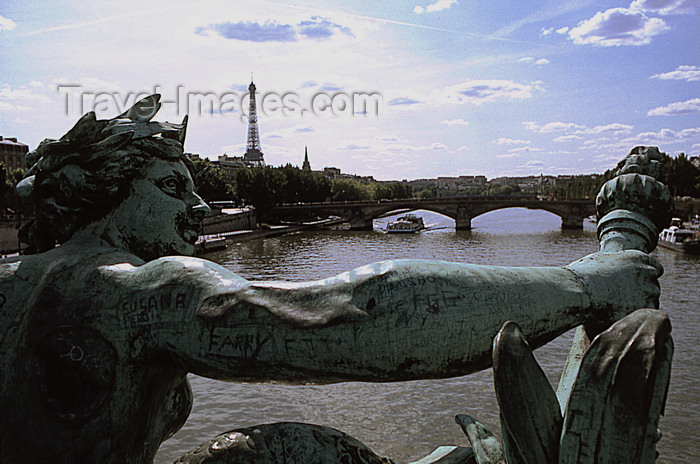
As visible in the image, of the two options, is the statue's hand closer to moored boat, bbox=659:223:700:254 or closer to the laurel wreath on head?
the laurel wreath on head

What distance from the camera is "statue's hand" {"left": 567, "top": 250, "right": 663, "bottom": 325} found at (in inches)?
47.6

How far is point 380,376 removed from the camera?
1076 millimetres

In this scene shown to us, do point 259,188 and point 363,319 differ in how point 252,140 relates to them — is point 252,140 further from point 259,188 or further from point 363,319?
point 363,319

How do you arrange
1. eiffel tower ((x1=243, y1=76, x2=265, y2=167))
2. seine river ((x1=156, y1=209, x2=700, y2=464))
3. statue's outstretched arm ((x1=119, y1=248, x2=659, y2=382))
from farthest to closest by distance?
eiffel tower ((x1=243, y1=76, x2=265, y2=167))
seine river ((x1=156, y1=209, x2=700, y2=464))
statue's outstretched arm ((x1=119, y1=248, x2=659, y2=382))

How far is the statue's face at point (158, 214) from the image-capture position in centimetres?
160

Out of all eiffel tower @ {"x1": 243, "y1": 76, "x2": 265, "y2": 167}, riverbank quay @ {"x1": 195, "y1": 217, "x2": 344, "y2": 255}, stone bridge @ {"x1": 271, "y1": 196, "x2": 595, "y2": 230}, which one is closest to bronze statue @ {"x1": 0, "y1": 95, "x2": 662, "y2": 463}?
riverbank quay @ {"x1": 195, "y1": 217, "x2": 344, "y2": 255}

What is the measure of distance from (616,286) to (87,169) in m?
1.30

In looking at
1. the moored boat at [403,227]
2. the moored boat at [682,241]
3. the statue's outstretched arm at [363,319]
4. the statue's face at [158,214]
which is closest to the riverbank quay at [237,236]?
the moored boat at [403,227]

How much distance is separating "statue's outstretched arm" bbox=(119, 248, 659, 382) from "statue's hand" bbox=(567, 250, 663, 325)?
0.04m

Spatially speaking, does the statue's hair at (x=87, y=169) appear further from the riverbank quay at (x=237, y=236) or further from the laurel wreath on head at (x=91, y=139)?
the riverbank quay at (x=237, y=236)

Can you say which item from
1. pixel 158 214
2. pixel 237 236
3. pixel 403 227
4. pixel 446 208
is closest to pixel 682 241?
pixel 403 227

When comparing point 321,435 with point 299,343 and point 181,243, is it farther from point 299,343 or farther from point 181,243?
point 181,243

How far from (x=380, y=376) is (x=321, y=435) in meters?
0.47

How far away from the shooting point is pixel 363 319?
1059mm
